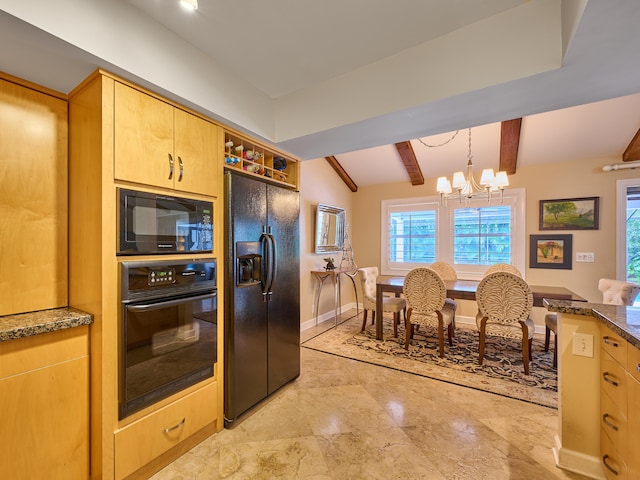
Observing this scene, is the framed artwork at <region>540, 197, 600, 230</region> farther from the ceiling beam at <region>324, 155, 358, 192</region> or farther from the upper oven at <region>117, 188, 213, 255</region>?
the upper oven at <region>117, 188, 213, 255</region>

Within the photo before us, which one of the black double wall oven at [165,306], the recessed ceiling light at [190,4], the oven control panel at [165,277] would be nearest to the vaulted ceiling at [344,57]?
the recessed ceiling light at [190,4]

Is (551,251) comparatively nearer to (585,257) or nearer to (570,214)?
(585,257)

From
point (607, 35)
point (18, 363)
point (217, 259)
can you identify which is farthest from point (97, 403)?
point (607, 35)

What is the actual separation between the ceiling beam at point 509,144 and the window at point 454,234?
41 cm

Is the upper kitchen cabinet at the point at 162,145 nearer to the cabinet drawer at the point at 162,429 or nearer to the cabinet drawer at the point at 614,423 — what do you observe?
the cabinet drawer at the point at 162,429

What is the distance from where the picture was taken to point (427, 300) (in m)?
3.40

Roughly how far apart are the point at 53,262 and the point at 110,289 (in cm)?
50

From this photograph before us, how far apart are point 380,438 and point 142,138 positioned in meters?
2.42

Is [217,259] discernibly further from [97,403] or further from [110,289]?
[97,403]

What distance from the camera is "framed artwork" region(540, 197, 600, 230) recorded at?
3871mm

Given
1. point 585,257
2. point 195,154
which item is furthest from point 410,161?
point 195,154

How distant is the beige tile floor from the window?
2.64 meters

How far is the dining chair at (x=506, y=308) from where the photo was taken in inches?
114

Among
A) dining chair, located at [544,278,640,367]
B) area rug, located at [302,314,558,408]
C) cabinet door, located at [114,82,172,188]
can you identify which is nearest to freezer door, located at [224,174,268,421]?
cabinet door, located at [114,82,172,188]
